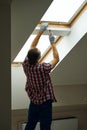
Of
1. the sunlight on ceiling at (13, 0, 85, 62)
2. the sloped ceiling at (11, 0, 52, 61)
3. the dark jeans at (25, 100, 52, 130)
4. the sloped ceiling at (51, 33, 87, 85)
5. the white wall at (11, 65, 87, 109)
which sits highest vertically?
the sunlight on ceiling at (13, 0, 85, 62)

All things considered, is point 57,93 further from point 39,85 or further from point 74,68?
point 39,85

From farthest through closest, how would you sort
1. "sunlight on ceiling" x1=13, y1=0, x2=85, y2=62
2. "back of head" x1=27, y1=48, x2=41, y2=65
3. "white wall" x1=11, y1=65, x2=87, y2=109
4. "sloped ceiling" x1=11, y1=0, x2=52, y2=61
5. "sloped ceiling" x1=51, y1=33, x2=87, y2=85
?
1. "white wall" x1=11, y1=65, x2=87, y2=109
2. "sloped ceiling" x1=51, y1=33, x2=87, y2=85
3. "sunlight on ceiling" x1=13, y1=0, x2=85, y2=62
4. "back of head" x1=27, y1=48, x2=41, y2=65
5. "sloped ceiling" x1=11, y1=0, x2=52, y2=61

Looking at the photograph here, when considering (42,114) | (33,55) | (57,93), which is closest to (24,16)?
(33,55)

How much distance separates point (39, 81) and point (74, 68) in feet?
2.60

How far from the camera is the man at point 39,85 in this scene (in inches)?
105

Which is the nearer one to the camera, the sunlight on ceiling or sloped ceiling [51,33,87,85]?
the sunlight on ceiling

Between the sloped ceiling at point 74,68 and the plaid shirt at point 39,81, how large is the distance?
429 mm

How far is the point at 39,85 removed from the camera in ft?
8.95

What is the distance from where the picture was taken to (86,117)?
4285mm

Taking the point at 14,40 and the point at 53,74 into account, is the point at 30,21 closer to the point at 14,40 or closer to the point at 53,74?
the point at 14,40

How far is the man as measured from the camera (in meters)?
2.67

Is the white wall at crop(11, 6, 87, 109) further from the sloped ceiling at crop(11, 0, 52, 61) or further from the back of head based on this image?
the sloped ceiling at crop(11, 0, 52, 61)

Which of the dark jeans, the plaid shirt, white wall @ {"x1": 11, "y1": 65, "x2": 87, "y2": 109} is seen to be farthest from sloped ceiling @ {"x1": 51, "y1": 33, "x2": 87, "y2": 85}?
the dark jeans

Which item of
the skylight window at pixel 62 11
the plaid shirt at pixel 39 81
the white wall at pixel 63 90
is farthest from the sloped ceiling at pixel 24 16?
the white wall at pixel 63 90
